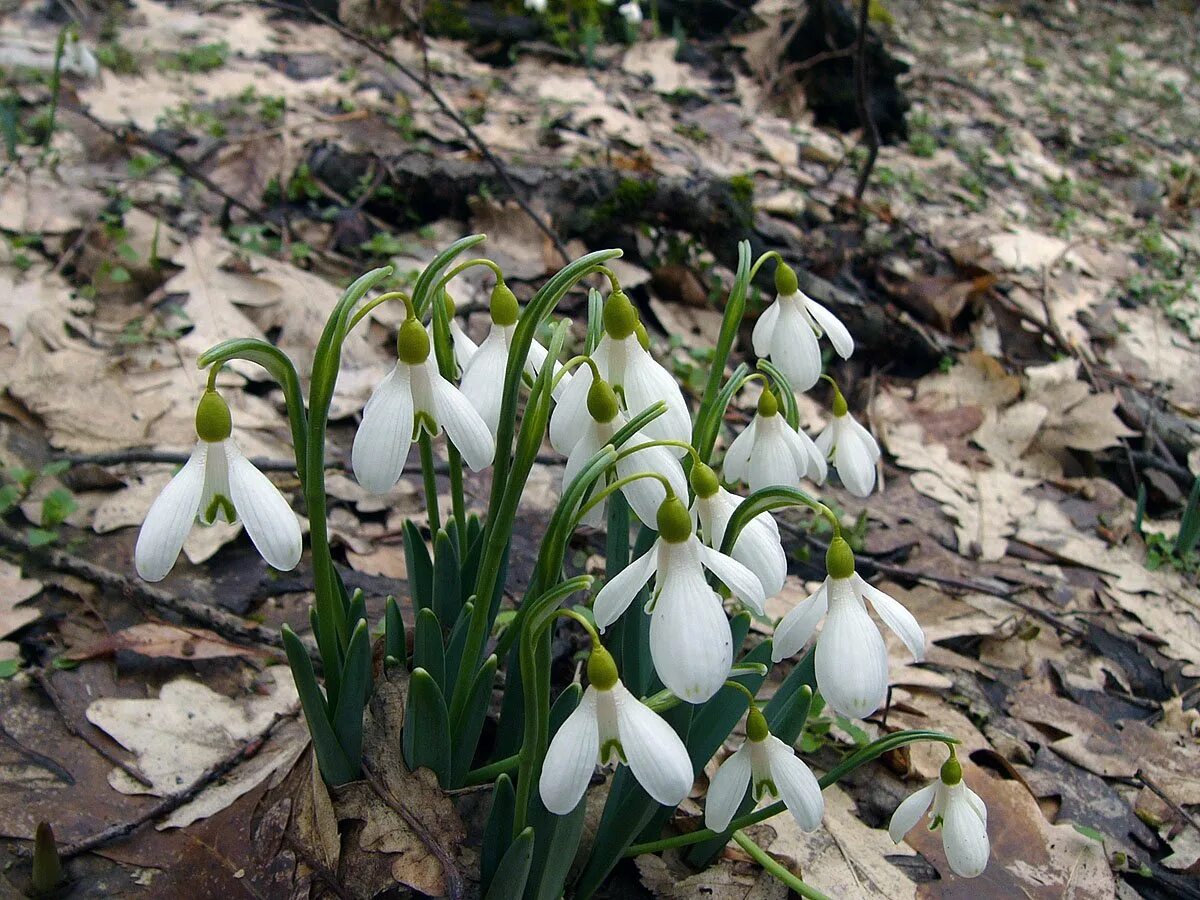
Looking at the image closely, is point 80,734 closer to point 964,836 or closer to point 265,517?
point 265,517

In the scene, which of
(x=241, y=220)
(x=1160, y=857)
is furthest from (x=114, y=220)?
(x=1160, y=857)

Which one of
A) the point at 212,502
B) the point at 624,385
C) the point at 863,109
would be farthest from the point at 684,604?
the point at 863,109

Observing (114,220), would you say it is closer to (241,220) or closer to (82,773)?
(241,220)

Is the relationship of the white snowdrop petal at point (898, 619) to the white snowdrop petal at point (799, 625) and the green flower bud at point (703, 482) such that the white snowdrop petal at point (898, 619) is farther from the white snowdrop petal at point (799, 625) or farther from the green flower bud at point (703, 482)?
the green flower bud at point (703, 482)

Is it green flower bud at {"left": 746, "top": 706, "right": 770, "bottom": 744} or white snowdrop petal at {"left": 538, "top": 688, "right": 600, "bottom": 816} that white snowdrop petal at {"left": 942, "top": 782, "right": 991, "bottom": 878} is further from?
white snowdrop petal at {"left": 538, "top": 688, "right": 600, "bottom": 816}

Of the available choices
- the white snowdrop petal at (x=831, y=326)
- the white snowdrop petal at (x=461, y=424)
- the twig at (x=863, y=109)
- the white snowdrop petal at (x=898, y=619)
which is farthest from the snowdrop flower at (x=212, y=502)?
the twig at (x=863, y=109)

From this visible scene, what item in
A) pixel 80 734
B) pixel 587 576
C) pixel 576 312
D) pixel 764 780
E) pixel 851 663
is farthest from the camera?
pixel 576 312
